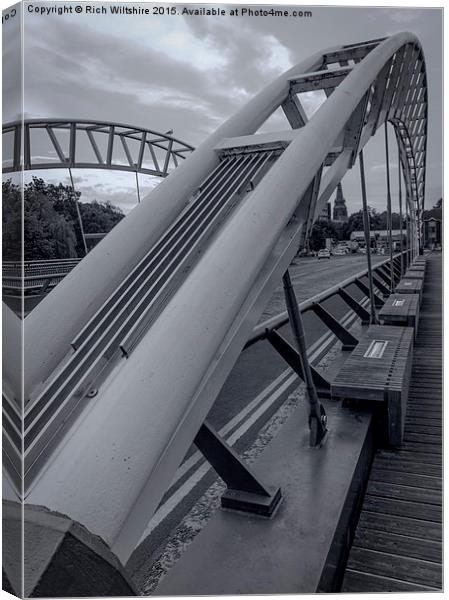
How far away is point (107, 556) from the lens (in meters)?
1.12

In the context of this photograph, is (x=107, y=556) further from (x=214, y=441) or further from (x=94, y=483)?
(x=214, y=441)

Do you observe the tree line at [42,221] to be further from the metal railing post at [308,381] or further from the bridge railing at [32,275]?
the metal railing post at [308,381]

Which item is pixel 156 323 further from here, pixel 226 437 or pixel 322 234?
pixel 322 234

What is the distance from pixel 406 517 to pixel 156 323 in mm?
2191

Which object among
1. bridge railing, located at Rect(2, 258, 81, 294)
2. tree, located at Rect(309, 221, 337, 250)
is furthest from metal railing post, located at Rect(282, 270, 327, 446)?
tree, located at Rect(309, 221, 337, 250)

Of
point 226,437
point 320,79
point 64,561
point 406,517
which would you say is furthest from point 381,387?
point 64,561

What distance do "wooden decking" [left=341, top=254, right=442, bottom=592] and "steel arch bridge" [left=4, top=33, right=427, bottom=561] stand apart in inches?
46.6

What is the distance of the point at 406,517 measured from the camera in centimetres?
305

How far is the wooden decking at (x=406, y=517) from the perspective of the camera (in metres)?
2.58

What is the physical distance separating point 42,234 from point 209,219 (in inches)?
40.9

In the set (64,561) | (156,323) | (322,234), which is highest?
(322,234)

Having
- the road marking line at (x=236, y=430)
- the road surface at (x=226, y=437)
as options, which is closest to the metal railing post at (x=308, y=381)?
the road surface at (x=226, y=437)

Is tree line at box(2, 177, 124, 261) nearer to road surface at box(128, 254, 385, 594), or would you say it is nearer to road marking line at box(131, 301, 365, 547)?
road marking line at box(131, 301, 365, 547)

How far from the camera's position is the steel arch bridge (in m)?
1.31
